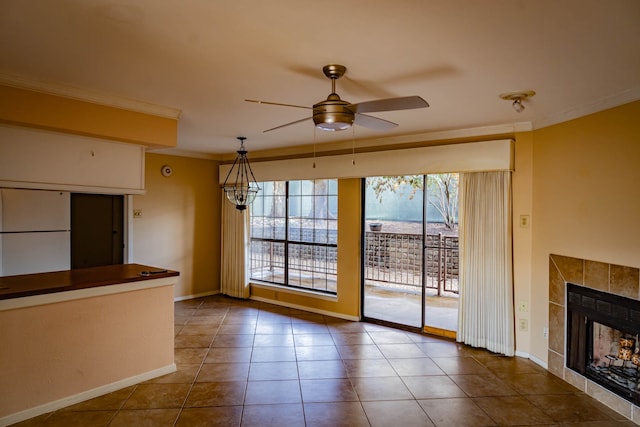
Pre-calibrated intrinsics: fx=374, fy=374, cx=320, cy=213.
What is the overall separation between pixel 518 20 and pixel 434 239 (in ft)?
14.4

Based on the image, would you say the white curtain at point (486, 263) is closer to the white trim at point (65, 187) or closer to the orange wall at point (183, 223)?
the white trim at point (65, 187)

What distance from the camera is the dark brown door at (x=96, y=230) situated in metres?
3.95

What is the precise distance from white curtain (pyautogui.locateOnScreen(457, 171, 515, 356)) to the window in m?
1.89

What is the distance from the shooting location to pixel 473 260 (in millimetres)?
4188

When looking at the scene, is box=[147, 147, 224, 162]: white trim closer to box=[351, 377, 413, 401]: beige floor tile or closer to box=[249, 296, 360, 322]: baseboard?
box=[249, 296, 360, 322]: baseboard

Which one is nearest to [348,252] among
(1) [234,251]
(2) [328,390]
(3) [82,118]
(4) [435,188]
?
(4) [435,188]

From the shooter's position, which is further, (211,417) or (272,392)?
(272,392)

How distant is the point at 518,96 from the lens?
9.86ft

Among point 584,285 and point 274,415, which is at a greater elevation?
point 584,285

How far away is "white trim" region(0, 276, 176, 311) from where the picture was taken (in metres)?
2.65

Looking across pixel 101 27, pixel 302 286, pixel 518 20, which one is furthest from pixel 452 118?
pixel 302 286

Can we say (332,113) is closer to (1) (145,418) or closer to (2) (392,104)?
(2) (392,104)

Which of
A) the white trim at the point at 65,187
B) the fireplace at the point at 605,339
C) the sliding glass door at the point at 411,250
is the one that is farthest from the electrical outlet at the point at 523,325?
the white trim at the point at 65,187

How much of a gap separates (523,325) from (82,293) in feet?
13.8
